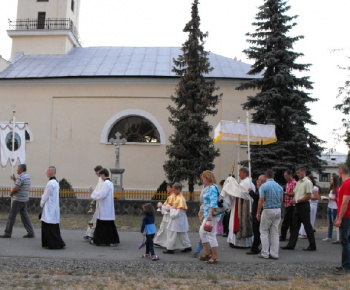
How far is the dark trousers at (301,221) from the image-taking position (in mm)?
8375

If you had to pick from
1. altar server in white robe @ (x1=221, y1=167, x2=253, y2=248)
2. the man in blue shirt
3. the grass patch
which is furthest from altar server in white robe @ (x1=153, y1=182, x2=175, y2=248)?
the grass patch


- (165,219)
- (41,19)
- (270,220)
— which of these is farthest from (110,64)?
(270,220)

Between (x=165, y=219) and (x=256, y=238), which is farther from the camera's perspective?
(x=165, y=219)

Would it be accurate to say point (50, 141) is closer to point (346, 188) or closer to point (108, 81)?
point (108, 81)

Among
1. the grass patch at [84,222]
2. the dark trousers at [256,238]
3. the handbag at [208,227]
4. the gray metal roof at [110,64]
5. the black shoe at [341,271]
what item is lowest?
the grass patch at [84,222]

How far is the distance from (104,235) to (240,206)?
3.17m

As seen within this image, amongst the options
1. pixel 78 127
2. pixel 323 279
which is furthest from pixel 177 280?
pixel 78 127

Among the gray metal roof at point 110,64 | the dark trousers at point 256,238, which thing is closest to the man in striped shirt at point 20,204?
the dark trousers at point 256,238

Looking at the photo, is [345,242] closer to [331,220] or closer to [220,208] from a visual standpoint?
[220,208]

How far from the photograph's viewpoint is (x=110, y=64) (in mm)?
23906

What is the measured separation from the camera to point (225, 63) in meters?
24.5

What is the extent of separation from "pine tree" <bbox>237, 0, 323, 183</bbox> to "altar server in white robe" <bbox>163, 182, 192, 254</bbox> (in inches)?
366

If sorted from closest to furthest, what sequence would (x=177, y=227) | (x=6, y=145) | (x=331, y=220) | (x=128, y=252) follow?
1. (x=128, y=252)
2. (x=177, y=227)
3. (x=331, y=220)
4. (x=6, y=145)

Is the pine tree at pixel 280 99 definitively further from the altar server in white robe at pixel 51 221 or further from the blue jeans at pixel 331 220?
the altar server in white robe at pixel 51 221
